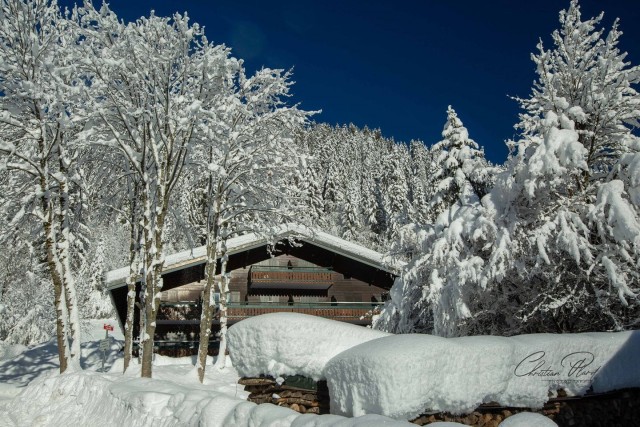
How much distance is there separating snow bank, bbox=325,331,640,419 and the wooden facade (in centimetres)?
1901

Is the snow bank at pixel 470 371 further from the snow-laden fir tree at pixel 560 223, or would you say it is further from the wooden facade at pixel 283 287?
the wooden facade at pixel 283 287

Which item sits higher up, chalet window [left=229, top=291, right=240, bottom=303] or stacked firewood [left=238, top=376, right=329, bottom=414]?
chalet window [left=229, top=291, right=240, bottom=303]

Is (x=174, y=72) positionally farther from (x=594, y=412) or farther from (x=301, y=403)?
(x=594, y=412)

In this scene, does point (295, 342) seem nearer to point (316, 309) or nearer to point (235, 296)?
point (316, 309)

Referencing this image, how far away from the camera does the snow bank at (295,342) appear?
7.49 metres

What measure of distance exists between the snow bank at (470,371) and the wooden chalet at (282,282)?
1810 cm

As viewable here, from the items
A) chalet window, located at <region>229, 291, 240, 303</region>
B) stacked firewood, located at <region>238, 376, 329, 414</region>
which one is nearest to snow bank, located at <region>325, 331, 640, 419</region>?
stacked firewood, located at <region>238, 376, 329, 414</region>

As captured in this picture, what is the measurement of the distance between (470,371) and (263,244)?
20.8m

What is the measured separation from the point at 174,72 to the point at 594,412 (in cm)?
1374

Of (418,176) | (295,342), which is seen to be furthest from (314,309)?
(418,176)

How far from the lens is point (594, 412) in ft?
23.4

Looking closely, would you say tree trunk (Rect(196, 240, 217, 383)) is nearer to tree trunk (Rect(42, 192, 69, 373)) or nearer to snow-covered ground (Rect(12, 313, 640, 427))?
tree trunk (Rect(42, 192, 69, 373))

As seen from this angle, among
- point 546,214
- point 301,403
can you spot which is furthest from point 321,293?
point 301,403

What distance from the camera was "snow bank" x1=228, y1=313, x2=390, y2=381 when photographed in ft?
24.6
